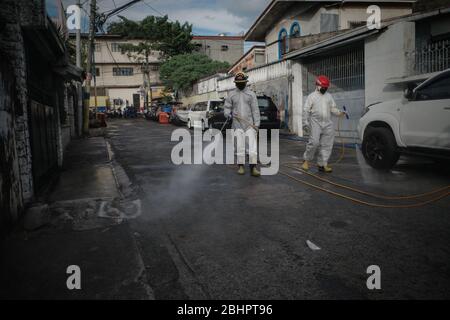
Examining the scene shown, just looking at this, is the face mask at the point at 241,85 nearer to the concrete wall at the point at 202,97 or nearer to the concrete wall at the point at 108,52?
the concrete wall at the point at 202,97

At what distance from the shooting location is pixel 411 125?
6.64 meters

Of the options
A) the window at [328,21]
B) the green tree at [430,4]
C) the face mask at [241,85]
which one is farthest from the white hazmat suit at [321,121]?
the window at [328,21]

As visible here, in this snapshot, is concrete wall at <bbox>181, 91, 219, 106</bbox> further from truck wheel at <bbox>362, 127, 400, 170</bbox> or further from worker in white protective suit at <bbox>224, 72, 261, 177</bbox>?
truck wheel at <bbox>362, 127, 400, 170</bbox>

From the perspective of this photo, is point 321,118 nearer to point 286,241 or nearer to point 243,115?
point 243,115

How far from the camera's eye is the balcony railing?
386 inches

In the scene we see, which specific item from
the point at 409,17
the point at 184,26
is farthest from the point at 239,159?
the point at 184,26

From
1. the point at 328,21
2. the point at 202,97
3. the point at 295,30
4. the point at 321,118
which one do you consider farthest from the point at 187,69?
the point at 321,118

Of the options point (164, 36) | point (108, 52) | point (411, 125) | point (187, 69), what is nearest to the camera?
point (411, 125)

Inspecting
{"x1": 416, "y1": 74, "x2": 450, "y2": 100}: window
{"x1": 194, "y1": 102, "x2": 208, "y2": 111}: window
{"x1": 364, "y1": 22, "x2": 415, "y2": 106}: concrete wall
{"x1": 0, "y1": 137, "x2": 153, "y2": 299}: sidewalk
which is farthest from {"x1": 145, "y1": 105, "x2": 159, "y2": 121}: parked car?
{"x1": 416, "y1": 74, "x2": 450, "y2": 100}: window

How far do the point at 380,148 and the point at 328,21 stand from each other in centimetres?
1282

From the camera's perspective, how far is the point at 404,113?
677cm

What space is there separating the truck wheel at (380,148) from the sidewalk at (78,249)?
16.0 feet

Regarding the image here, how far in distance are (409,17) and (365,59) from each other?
1.87m

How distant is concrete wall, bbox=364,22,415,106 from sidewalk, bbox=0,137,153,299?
8655 millimetres
